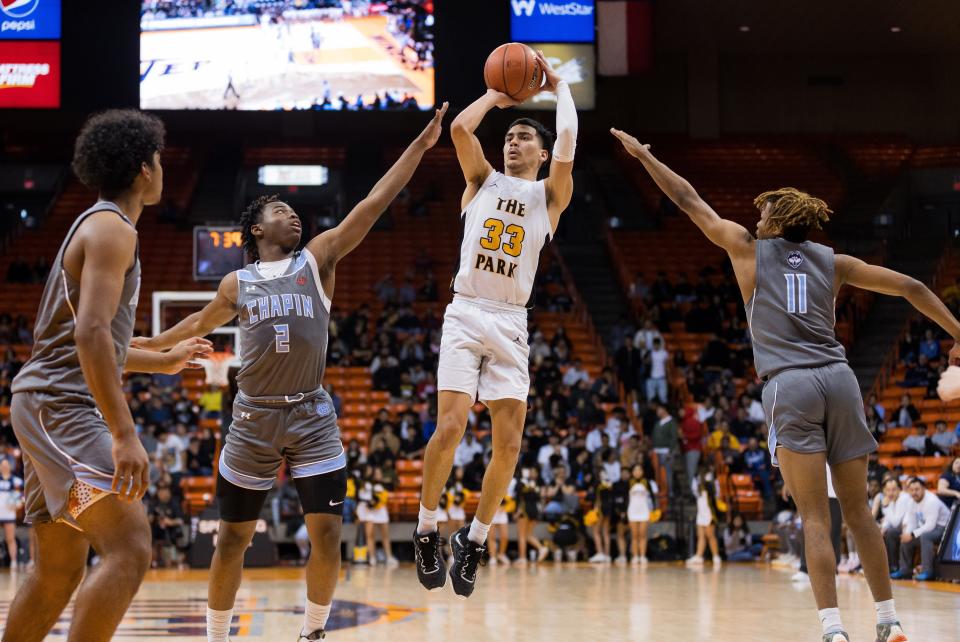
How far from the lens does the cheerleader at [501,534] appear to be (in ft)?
59.8

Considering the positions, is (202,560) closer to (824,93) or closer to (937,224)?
(937,224)

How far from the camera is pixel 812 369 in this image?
242 inches

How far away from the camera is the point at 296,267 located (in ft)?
20.8

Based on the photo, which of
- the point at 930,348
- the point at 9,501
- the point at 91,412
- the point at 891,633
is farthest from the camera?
the point at 930,348

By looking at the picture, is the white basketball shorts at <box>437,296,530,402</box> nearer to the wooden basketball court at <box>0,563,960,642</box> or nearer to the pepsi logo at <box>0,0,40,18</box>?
the wooden basketball court at <box>0,563,960,642</box>

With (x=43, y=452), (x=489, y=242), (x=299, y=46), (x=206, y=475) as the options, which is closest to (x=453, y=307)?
(x=489, y=242)

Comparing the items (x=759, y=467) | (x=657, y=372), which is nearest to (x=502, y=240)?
(x=759, y=467)

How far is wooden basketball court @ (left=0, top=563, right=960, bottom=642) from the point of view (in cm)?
916

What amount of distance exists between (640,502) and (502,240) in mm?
12066

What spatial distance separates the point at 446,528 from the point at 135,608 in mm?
7391

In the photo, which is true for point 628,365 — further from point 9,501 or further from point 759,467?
point 9,501

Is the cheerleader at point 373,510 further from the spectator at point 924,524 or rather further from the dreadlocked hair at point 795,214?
the dreadlocked hair at point 795,214

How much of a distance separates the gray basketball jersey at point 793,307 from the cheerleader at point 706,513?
39.8 feet

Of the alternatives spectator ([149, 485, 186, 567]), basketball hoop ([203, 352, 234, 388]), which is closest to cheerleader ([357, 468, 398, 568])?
spectator ([149, 485, 186, 567])
